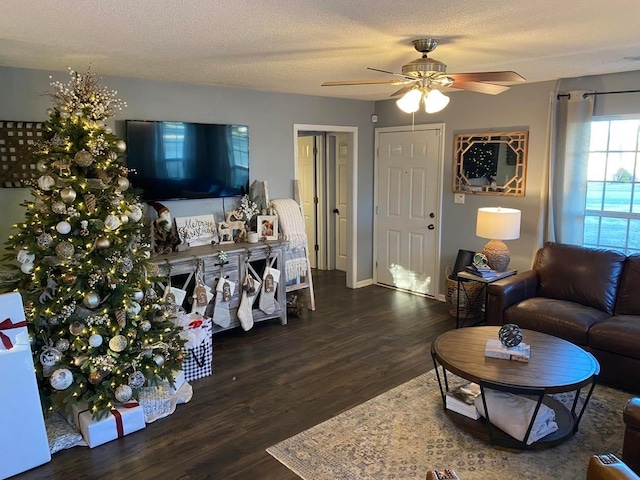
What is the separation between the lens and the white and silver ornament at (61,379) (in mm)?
2770

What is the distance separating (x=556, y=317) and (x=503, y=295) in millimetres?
442

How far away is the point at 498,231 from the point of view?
14.1 feet

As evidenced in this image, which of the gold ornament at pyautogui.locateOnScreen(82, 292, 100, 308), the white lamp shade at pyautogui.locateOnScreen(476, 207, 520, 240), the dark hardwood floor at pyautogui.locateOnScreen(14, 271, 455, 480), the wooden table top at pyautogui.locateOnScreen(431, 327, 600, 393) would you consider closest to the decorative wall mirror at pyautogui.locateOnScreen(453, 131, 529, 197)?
the white lamp shade at pyautogui.locateOnScreen(476, 207, 520, 240)

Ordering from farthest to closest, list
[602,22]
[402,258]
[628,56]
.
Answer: [402,258]
[628,56]
[602,22]

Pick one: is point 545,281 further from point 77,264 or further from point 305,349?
point 77,264

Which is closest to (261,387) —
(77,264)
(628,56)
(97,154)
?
(77,264)

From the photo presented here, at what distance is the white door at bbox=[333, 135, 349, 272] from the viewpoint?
6547 mm

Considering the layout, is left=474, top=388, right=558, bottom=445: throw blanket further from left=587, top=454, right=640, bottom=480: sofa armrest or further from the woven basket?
the woven basket

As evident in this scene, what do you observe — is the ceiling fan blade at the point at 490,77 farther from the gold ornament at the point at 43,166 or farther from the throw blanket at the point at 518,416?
the gold ornament at the point at 43,166

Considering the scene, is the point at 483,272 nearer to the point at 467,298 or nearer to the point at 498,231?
the point at 498,231

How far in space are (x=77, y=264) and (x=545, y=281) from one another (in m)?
3.77

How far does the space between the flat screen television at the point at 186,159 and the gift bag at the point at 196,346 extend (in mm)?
1262

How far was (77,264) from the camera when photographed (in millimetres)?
2836

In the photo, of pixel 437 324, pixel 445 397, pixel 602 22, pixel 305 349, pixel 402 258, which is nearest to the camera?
pixel 602 22
